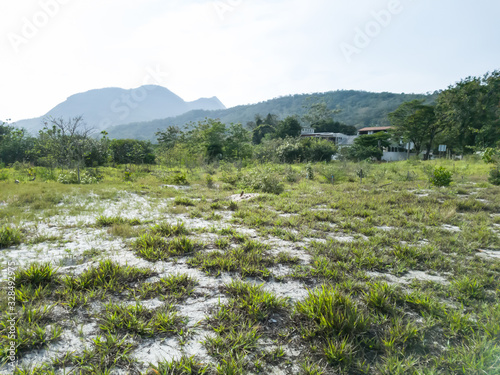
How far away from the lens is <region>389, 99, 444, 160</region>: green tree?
33406mm

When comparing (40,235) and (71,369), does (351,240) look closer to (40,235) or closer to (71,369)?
(71,369)

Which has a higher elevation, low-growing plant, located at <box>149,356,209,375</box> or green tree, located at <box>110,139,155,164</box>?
green tree, located at <box>110,139,155,164</box>

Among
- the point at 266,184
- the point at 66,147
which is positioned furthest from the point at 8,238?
the point at 66,147

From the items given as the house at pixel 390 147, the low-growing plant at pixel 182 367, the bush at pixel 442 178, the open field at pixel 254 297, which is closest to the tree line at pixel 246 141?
the house at pixel 390 147

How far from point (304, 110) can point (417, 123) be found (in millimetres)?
85467

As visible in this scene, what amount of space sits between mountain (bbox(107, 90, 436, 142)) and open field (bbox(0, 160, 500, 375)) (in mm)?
86942

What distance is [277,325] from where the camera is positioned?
6.54ft

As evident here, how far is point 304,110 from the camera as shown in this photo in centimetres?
11531

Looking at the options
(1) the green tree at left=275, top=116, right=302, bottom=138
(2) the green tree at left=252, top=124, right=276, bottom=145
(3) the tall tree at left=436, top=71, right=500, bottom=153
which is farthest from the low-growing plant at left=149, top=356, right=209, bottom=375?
(2) the green tree at left=252, top=124, right=276, bottom=145

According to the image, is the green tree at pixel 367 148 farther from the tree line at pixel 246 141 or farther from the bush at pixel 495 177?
the bush at pixel 495 177

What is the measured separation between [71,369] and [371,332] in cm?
213

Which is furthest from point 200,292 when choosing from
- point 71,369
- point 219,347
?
point 71,369

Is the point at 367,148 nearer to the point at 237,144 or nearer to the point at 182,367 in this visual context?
the point at 237,144

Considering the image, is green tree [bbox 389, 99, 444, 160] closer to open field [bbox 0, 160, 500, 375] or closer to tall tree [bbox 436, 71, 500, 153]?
tall tree [bbox 436, 71, 500, 153]
